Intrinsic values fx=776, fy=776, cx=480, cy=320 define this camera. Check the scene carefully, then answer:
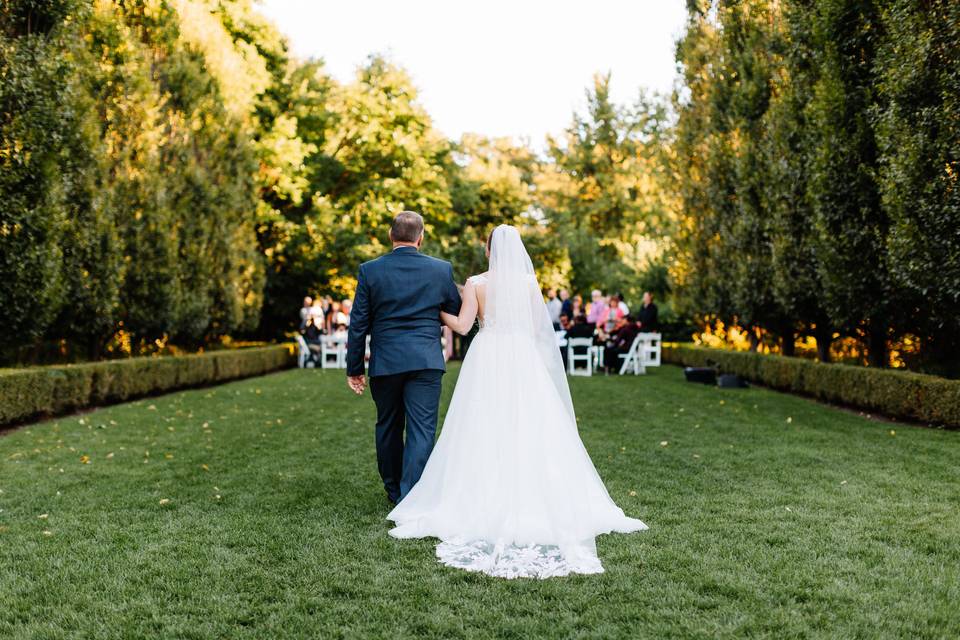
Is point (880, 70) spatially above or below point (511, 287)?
above

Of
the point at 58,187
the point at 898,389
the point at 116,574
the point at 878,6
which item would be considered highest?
the point at 878,6

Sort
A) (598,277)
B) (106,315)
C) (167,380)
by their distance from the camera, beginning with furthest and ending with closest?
(598,277)
(167,380)
(106,315)

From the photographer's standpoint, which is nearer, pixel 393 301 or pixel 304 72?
pixel 393 301

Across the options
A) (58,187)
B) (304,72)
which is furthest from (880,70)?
(304,72)

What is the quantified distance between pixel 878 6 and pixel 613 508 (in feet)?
30.0

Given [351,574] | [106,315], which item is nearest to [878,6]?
[351,574]

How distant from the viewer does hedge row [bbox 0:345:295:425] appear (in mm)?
10359

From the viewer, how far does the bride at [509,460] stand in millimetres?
4609

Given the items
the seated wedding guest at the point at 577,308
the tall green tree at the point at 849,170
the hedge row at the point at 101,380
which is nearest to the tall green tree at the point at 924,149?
the tall green tree at the point at 849,170

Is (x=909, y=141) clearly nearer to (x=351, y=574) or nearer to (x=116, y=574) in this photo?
(x=351, y=574)

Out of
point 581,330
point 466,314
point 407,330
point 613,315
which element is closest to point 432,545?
point 407,330

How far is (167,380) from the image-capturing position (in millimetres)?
15070

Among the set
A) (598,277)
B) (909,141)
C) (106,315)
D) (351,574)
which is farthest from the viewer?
(598,277)

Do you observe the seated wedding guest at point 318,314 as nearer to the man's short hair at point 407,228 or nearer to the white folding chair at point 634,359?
the white folding chair at point 634,359
